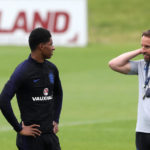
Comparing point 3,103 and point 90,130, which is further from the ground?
point 3,103

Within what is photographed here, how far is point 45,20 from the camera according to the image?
37.2m

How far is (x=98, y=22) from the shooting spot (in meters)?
55.5

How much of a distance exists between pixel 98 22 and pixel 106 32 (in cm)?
359

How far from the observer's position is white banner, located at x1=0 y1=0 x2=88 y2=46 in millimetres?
36781

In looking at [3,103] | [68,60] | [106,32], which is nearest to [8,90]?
[3,103]

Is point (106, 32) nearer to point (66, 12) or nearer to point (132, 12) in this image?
point (132, 12)

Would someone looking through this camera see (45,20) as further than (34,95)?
→ Yes

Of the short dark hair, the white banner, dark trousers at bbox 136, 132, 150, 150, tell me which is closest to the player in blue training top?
the short dark hair

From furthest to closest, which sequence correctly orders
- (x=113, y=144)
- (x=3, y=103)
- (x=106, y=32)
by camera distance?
(x=106, y=32) < (x=113, y=144) < (x=3, y=103)

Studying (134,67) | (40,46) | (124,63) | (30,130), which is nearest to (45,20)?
(124,63)

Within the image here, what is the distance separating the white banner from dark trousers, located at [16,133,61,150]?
28.8 meters

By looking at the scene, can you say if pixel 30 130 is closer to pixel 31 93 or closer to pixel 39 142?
pixel 39 142

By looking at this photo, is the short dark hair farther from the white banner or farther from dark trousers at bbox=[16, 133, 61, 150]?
the white banner

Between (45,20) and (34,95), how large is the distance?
29.5m
